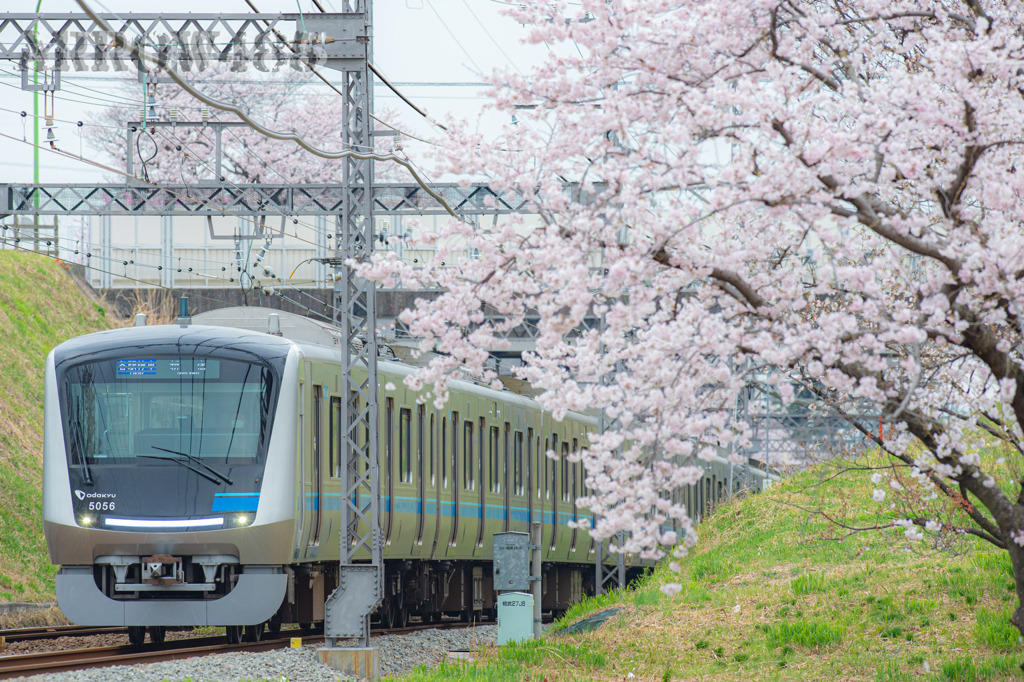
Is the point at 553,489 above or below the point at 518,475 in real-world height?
below

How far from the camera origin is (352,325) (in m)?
12.0

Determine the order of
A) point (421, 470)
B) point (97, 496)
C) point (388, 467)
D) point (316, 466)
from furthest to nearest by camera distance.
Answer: point (421, 470) → point (388, 467) → point (316, 466) → point (97, 496)

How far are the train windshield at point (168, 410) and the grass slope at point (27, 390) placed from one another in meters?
7.02

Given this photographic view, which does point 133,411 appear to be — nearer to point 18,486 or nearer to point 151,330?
point 151,330

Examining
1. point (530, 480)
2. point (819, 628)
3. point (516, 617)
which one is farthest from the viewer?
point (530, 480)

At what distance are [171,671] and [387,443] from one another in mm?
5218

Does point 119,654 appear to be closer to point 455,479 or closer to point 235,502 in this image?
point 235,502

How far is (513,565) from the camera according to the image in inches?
530

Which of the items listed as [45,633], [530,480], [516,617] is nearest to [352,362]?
[516,617]

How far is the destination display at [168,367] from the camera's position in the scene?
12.2 m

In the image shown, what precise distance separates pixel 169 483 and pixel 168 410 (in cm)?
69

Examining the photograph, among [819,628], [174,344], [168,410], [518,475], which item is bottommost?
[819,628]

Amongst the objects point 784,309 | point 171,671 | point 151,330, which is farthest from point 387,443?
point 784,309

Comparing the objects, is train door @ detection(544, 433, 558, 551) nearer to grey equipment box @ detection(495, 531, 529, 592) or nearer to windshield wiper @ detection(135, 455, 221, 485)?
grey equipment box @ detection(495, 531, 529, 592)
